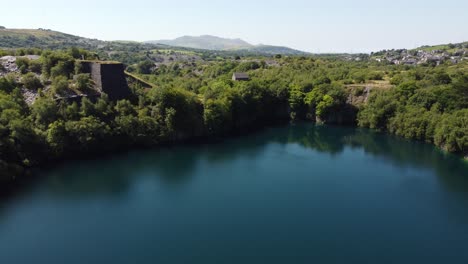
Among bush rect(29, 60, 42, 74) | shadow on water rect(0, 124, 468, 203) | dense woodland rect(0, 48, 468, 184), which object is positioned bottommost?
shadow on water rect(0, 124, 468, 203)

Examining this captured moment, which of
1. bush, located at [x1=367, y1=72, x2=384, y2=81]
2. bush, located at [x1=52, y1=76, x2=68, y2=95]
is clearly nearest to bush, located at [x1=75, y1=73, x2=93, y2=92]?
bush, located at [x1=52, y1=76, x2=68, y2=95]

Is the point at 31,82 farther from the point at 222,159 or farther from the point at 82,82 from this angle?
the point at 222,159

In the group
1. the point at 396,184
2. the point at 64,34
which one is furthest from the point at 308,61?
the point at 64,34

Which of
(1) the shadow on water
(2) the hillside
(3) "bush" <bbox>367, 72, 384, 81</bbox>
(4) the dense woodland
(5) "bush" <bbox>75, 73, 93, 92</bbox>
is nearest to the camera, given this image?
(1) the shadow on water

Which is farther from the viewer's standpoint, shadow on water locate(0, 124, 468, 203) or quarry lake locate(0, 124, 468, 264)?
shadow on water locate(0, 124, 468, 203)

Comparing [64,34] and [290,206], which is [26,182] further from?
[64,34]

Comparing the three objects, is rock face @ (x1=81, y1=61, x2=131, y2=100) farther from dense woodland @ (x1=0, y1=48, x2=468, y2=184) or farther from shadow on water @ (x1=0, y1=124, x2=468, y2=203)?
shadow on water @ (x1=0, y1=124, x2=468, y2=203)
